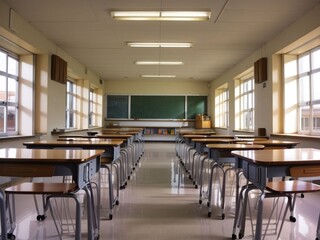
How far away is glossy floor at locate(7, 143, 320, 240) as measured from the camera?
258 centimetres

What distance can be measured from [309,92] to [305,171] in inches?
169

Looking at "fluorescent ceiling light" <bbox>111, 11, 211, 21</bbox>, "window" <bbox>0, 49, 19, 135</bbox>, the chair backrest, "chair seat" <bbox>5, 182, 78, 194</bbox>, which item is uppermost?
"fluorescent ceiling light" <bbox>111, 11, 211, 21</bbox>

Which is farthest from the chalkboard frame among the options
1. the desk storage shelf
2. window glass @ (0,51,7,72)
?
window glass @ (0,51,7,72)

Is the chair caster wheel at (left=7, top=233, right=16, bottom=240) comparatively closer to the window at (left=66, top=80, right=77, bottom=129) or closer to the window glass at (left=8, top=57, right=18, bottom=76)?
the window glass at (left=8, top=57, right=18, bottom=76)

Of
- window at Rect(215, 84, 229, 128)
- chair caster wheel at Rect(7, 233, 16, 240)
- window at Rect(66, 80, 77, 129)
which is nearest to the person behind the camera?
chair caster wheel at Rect(7, 233, 16, 240)

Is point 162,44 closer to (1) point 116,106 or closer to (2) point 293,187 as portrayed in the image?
(2) point 293,187

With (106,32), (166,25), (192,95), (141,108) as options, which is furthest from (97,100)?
(166,25)

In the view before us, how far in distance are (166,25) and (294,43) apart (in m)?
2.40

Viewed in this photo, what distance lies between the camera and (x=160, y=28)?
18.5 feet

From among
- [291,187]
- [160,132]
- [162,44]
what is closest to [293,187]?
[291,187]

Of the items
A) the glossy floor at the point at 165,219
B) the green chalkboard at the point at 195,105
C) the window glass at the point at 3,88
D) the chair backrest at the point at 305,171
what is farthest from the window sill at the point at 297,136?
the green chalkboard at the point at 195,105

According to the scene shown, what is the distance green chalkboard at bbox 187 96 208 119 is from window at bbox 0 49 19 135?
8.63 meters

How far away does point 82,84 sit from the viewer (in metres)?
10.1

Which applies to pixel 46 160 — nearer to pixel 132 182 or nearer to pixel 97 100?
pixel 132 182
